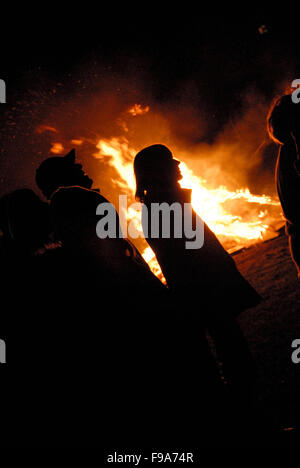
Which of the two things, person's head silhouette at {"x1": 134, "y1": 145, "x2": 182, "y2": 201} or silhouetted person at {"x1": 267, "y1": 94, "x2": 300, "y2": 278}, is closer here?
person's head silhouette at {"x1": 134, "y1": 145, "x2": 182, "y2": 201}

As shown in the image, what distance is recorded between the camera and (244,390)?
1.61m

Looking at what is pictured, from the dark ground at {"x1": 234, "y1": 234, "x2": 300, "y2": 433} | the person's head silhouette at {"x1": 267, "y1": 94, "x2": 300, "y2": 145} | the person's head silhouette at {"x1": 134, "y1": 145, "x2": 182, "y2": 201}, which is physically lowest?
the dark ground at {"x1": 234, "y1": 234, "x2": 300, "y2": 433}

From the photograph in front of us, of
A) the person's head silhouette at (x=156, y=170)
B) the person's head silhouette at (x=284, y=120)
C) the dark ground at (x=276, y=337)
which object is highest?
the person's head silhouette at (x=284, y=120)

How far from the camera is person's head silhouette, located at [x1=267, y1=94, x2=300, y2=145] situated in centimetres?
217

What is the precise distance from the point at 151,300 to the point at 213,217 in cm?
1521

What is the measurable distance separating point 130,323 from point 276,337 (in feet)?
9.63

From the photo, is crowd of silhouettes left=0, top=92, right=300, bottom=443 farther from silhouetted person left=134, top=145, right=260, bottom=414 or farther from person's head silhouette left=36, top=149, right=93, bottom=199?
person's head silhouette left=36, top=149, right=93, bottom=199

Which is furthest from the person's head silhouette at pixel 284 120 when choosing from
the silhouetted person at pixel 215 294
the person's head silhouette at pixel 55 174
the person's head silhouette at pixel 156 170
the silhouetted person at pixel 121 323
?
the person's head silhouette at pixel 55 174

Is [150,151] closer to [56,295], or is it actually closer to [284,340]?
[56,295]

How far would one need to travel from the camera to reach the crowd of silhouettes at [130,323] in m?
1.49

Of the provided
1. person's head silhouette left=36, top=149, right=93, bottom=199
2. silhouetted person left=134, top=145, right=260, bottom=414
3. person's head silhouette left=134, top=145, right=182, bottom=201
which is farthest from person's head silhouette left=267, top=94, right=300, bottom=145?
person's head silhouette left=36, top=149, right=93, bottom=199

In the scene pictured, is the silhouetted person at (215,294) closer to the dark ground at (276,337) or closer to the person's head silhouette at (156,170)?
the person's head silhouette at (156,170)

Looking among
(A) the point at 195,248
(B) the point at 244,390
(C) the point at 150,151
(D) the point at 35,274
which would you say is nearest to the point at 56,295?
(D) the point at 35,274

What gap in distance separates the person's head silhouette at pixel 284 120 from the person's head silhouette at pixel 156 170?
1258 mm
